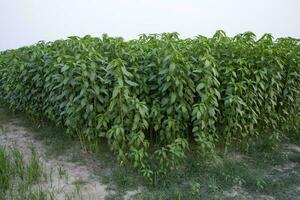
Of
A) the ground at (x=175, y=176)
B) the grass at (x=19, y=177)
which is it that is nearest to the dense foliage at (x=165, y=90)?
the ground at (x=175, y=176)

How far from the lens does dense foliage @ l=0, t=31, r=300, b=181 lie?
330 cm

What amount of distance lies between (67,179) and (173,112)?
1.23 m

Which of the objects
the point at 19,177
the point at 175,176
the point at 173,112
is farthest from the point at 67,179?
the point at 173,112

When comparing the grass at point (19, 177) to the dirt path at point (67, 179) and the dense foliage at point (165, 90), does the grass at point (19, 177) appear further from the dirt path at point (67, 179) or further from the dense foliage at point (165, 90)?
the dense foliage at point (165, 90)

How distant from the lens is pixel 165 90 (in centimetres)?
340

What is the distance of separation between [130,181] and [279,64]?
6.93ft

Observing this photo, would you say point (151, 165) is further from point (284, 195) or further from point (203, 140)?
point (284, 195)

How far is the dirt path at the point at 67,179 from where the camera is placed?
3088 mm

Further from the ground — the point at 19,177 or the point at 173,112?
the point at 173,112

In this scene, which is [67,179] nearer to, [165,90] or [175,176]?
[175,176]

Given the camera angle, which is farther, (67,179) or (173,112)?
(173,112)

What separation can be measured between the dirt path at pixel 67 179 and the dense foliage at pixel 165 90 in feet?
1.12

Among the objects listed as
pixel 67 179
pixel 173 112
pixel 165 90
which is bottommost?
pixel 67 179

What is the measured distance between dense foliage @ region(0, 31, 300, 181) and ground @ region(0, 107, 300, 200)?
6.1 inches
